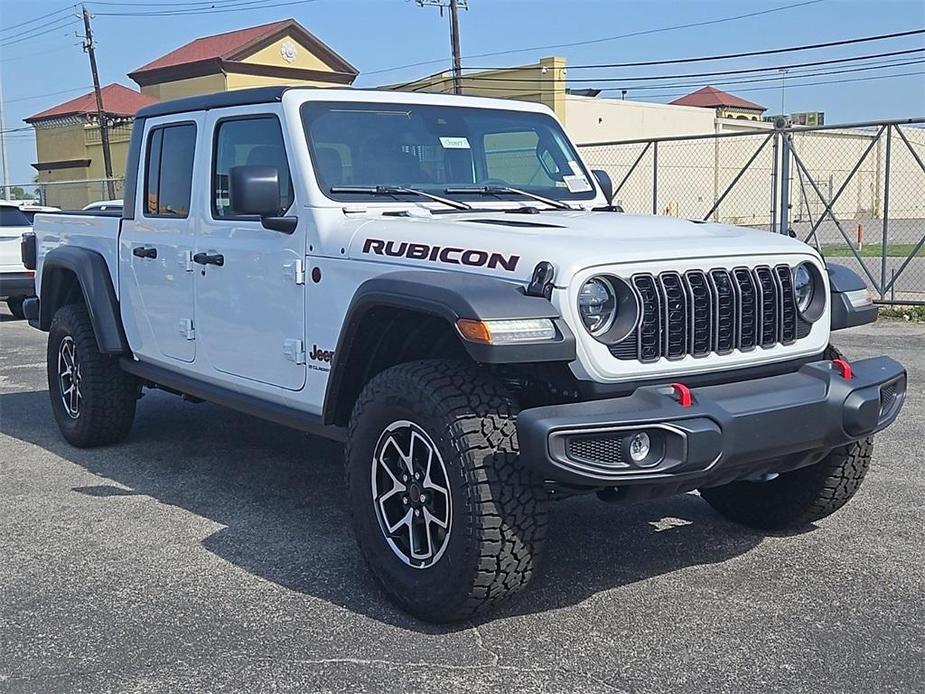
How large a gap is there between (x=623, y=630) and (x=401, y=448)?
1.04 m

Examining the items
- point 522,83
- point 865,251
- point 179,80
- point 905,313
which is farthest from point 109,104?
point 905,313

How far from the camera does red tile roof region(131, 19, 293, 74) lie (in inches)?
1873

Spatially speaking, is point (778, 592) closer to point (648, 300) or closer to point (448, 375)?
point (648, 300)

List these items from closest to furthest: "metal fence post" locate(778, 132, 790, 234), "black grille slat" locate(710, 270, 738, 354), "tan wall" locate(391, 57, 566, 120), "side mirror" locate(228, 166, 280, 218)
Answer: "black grille slat" locate(710, 270, 738, 354), "side mirror" locate(228, 166, 280, 218), "metal fence post" locate(778, 132, 790, 234), "tan wall" locate(391, 57, 566, 120)

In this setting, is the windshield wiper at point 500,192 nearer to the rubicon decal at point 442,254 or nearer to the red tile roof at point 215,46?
the rubicon decal at point 442,254

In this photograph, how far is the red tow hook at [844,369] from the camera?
4152mm

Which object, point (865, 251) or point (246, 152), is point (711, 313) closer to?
point (246, 152)

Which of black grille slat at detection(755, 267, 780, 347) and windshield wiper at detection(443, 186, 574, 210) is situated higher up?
windshield wiper at detection(443, 186, 574, 210)

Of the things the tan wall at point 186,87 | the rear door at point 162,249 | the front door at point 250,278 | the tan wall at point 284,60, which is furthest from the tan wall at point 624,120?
the front door at point 250,278

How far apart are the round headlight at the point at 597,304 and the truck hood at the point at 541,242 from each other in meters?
0.09

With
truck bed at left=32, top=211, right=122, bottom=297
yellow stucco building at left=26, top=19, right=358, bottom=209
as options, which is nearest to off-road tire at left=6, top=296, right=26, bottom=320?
truck bed at left=32, top=211, right=122, bottom=297

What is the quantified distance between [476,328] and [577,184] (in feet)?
7.49

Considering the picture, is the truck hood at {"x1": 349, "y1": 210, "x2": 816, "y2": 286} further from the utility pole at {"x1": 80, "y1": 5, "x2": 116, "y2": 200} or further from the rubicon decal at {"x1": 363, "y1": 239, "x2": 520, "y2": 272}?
the utility pole at {"x1": 80, "y1": 5, "x2": 116, "y2": 200}

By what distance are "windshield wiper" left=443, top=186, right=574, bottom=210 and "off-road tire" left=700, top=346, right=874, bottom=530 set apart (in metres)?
1.50
